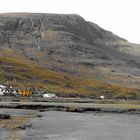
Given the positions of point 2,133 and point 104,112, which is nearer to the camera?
point 2,133

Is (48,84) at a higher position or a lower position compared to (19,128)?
lower

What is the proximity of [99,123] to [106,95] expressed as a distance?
118270mm

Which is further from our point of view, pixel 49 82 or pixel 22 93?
pixel 49 82

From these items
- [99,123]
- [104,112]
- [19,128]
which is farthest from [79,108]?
[19,128]

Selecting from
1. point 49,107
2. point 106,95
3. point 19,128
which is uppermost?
point 19,128

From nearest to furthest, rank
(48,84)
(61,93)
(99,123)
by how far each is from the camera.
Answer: (99,123) < (61,93) < (48,84)

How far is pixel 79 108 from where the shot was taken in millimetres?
86562

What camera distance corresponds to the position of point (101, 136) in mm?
46156

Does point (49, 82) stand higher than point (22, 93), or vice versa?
point (22, 93)

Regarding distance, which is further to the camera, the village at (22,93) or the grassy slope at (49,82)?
the grassy slope at (49,82)

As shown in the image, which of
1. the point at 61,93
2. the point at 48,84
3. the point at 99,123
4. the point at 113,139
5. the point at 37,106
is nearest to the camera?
the point at 113,139

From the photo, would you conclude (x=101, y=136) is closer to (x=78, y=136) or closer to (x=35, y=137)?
(x=78, y=136)

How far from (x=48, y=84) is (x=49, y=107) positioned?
282 ft

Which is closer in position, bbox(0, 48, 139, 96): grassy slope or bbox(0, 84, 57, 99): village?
bbox(0, 84, 57, 99): village
